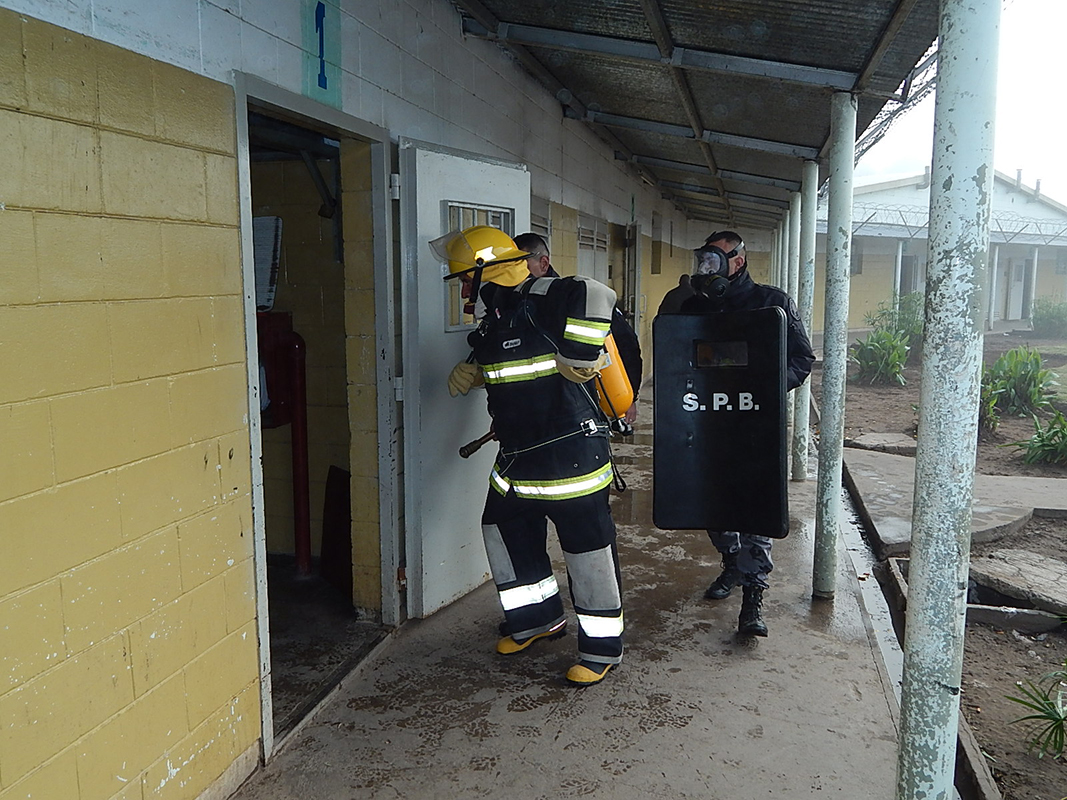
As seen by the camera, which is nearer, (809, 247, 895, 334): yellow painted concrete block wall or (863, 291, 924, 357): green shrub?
(863, 291, 924, 357): green shrub

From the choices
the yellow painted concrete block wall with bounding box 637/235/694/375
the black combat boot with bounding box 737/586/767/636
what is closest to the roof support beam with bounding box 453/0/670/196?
the black combat boot with bounding box 737/586/767/636

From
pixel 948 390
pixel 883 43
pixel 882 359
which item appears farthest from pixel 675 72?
pixel 882 359

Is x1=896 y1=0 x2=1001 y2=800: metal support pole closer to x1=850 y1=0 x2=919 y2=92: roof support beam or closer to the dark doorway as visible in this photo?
x1=850 y1=0 x2=919 y2=92: roof support beam

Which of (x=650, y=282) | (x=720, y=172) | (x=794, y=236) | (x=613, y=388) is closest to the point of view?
(x=613, y=388)

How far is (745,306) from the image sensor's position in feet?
13.1

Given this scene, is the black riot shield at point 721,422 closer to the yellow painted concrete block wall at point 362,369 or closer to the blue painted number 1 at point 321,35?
the yellow painted concrete block wall at point 362,369

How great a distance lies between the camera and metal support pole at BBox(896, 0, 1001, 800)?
1895mm

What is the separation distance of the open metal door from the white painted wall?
0.29 m

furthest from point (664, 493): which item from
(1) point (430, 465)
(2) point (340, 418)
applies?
(2) point (340, 418)

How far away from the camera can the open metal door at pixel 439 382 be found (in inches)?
153

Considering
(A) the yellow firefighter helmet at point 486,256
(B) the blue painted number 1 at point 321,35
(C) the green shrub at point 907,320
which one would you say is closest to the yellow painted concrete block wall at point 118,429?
(B) the blue painted number 1 at point 321,35

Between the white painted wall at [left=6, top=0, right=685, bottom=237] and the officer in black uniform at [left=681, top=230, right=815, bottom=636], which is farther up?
the white painted wall at [left=6, top=0, right=685, bottom=237]

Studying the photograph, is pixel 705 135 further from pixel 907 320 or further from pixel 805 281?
pixel 907 320

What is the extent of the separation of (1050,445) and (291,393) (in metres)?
7.27
